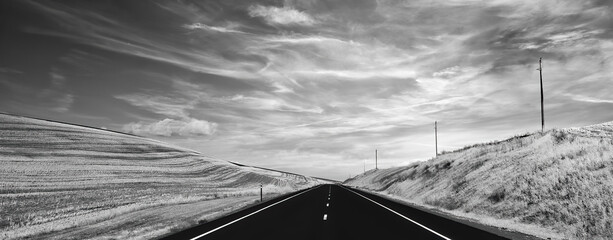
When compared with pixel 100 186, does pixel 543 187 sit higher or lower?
higher

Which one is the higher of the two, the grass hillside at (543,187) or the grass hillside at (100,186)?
the grass hillside at (543,187)

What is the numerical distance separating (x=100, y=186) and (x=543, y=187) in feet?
142

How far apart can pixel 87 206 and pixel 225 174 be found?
169ft

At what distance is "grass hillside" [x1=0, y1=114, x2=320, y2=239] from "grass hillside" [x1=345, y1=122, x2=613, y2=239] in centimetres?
1317

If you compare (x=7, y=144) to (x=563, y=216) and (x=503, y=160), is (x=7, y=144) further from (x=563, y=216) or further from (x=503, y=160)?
(x=563, y=216)

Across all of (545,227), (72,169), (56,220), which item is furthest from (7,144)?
(545,227)

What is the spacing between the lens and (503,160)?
28.6 meters

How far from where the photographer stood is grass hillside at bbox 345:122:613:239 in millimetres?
13664

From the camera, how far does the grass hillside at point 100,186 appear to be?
19.8m

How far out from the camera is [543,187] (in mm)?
18000

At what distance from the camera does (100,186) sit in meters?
45.3

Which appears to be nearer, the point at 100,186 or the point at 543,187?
the point at 543,187

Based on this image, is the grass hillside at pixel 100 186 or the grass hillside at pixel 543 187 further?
the grass hillside at pixel 100 186

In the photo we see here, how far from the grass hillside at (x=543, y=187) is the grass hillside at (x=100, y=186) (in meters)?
13.2
